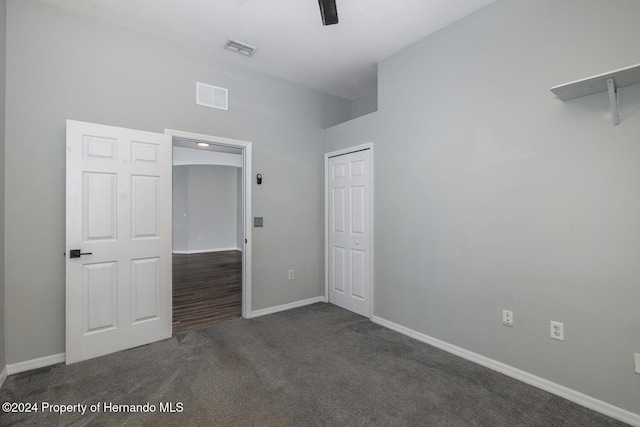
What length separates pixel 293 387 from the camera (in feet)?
7.07

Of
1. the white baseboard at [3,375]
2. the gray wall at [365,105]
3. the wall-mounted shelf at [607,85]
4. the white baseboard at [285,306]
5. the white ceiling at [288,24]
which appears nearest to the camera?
the wall-mounted shelf at [607,85]

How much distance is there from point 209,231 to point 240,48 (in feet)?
25.2

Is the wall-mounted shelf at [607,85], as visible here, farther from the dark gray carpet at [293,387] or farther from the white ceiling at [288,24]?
the dark gray carpet at [293,387]

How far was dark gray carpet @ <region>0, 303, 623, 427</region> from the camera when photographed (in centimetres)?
183

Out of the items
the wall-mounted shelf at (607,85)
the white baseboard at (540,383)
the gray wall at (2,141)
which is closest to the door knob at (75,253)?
the gray wall at (2,141)

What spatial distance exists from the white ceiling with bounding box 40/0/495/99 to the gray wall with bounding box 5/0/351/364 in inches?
8.6

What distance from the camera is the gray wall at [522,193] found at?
6.13 feet

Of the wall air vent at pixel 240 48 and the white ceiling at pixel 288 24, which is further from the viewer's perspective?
the wall air vent at pixel 240 48

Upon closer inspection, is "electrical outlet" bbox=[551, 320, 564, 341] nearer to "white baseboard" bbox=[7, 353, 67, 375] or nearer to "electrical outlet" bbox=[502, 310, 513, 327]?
"electrical outlet" bbox=[502, 310, 513, 327]

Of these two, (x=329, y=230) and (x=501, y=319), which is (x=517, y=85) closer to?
(x=501, y=319)

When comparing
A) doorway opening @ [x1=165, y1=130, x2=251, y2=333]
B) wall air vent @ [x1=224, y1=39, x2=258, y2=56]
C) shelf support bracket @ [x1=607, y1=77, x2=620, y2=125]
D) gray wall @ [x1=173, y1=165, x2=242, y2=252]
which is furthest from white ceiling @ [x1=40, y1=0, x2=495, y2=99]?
gray wall @ [x1=173, y1=165, x2=242, y2=252]

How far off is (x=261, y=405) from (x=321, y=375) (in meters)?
0.54

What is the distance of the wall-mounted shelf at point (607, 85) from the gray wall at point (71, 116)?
9.58 ft

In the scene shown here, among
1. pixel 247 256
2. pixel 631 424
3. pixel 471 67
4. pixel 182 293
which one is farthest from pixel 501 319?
pixel 182 293
